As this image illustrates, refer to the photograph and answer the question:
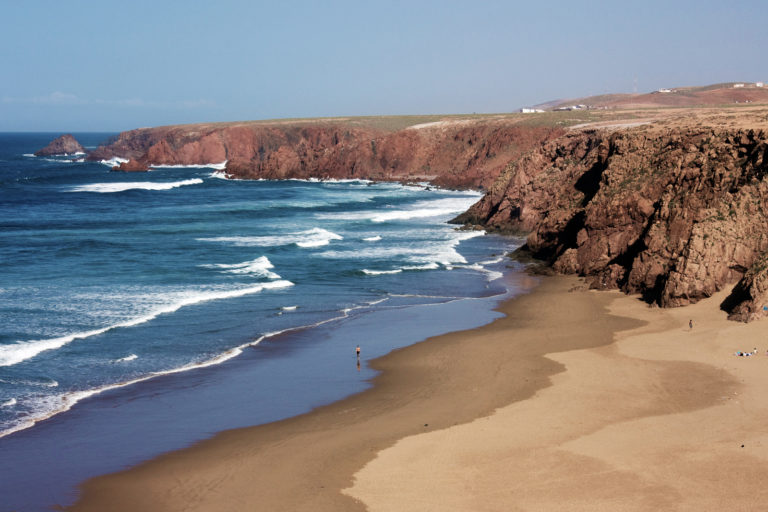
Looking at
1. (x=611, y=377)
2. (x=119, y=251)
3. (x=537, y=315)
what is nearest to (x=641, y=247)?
→ (x=537, y=315)

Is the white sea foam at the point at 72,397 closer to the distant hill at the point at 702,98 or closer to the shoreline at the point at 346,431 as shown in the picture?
the shoreline at the point at 346,431

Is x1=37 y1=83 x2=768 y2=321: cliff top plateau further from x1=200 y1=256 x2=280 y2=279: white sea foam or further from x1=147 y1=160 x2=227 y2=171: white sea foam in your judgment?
x1=147 y1=160 x2=227 y2=171: white sea foam

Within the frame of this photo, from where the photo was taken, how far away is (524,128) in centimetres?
9856

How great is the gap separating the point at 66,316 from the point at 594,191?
81.0 feet

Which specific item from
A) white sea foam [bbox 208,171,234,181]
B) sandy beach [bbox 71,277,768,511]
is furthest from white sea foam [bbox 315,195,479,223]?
white sea foam [bbox 208,171,234,181]

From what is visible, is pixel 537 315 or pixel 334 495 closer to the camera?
pixel 334 495

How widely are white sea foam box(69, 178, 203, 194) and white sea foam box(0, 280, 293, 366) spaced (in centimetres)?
5867

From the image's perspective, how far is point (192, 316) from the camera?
3050cm

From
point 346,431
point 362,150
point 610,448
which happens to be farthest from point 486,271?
point 362,150

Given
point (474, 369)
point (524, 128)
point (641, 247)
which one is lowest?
point (474, 369)

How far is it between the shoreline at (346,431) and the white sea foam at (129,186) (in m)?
72.2

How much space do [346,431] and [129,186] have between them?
278ft

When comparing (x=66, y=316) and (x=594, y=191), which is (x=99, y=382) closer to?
(x=66, y=316)

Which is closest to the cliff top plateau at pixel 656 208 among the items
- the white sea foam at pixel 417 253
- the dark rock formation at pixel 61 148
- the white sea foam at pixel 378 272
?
the white sea foam at pixel 417 253
